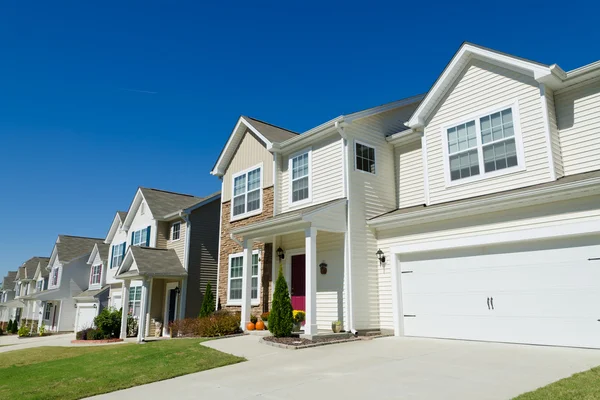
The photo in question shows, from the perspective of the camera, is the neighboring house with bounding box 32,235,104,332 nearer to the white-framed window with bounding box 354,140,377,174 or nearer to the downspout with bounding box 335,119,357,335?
the downspout with bounding box 335,119,357,335

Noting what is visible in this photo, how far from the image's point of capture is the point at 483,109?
12047mm

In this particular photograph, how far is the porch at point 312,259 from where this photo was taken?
12.3 m

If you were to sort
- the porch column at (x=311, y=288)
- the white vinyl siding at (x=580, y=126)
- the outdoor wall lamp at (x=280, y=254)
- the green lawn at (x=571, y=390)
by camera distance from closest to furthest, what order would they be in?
1. the green lawn at (x=571, y=390)
2. the white vinyl siding at (x=580, y=126)
3. the porch column at (x=311, y=288)
4. the outdoor wall lamp at (x=280, y=254)

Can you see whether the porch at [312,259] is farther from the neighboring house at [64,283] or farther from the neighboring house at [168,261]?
the neighboring house at [64,283]

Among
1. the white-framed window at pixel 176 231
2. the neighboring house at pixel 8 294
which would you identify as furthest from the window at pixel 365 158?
the neighboring house at pixel 8 294

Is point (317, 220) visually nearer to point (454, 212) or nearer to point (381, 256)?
point (381, 256)

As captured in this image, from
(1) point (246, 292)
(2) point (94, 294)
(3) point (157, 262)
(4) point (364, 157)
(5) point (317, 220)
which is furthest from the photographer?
(2) point (94, 294)

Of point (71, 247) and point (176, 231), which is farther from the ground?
point (71, 247)

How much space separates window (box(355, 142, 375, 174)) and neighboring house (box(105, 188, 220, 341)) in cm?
1099

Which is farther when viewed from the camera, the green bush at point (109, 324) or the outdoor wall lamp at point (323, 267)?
the green bush at point (109, 324)

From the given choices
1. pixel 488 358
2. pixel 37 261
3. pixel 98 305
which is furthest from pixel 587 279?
pixel 37 261

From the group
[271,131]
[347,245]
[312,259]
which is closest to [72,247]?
[271,131]

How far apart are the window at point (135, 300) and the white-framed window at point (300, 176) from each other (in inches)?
506

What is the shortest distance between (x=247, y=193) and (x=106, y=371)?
950 centimetres
